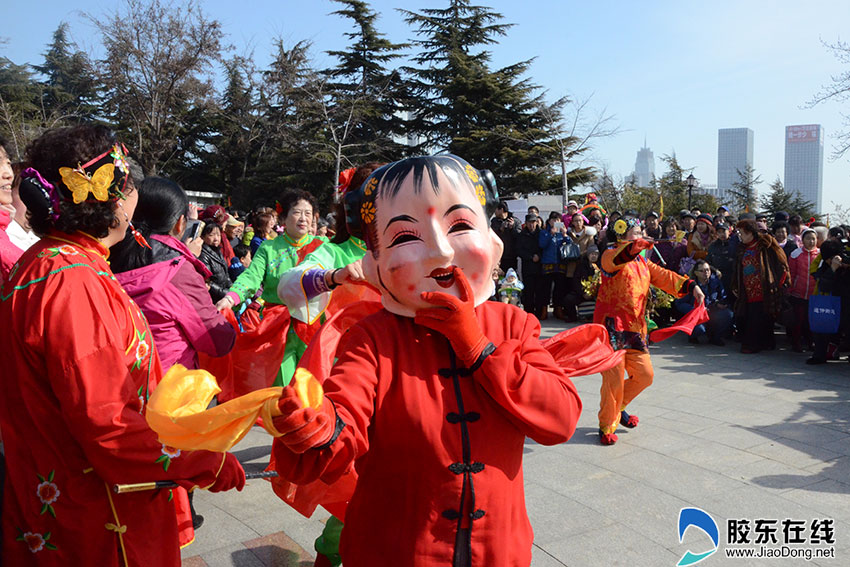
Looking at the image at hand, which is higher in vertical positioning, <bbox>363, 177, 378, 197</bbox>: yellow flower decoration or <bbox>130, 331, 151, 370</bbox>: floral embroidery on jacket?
<bbox>363, 177, 378, 197</bbox>: yellow flower decoration

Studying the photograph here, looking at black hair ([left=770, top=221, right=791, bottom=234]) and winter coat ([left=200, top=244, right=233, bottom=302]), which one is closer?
winter coat ([left=200, top=244, right=233, bottom=302])

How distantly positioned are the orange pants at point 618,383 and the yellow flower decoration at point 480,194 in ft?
12.0

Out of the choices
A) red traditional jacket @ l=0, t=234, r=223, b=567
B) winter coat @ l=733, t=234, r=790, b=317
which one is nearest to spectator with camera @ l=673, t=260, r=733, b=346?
winter coat @ l=733, t=234, r=790, b=317

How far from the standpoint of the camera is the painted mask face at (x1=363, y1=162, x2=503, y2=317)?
1860 millimetres

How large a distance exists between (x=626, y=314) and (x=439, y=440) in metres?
3.99

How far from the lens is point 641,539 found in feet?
12.0

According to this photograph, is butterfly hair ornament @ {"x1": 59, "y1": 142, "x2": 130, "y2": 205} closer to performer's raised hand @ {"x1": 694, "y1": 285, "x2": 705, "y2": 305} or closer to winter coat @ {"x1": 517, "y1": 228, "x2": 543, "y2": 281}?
performer's raised hand @ {"x1": 694, "y1": 285, "x2": 705, "y2": 305}

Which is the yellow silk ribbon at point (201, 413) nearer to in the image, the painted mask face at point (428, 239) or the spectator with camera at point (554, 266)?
the painted mask face at point (428, 239)

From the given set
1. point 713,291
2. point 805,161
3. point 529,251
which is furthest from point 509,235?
point 805,161

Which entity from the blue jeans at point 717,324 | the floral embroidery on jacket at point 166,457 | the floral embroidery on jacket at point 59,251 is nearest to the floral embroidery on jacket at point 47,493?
the floral embroidery on jacket at point 166,457

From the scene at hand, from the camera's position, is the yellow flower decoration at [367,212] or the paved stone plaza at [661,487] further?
the paved stone plaza at [661,487]

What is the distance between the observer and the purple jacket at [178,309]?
323 cm

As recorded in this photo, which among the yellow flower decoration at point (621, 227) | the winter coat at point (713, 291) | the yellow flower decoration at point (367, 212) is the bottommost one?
the winter coat at point (713, 291)

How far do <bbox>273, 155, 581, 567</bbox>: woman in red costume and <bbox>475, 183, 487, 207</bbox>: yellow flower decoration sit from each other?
0.02 m
